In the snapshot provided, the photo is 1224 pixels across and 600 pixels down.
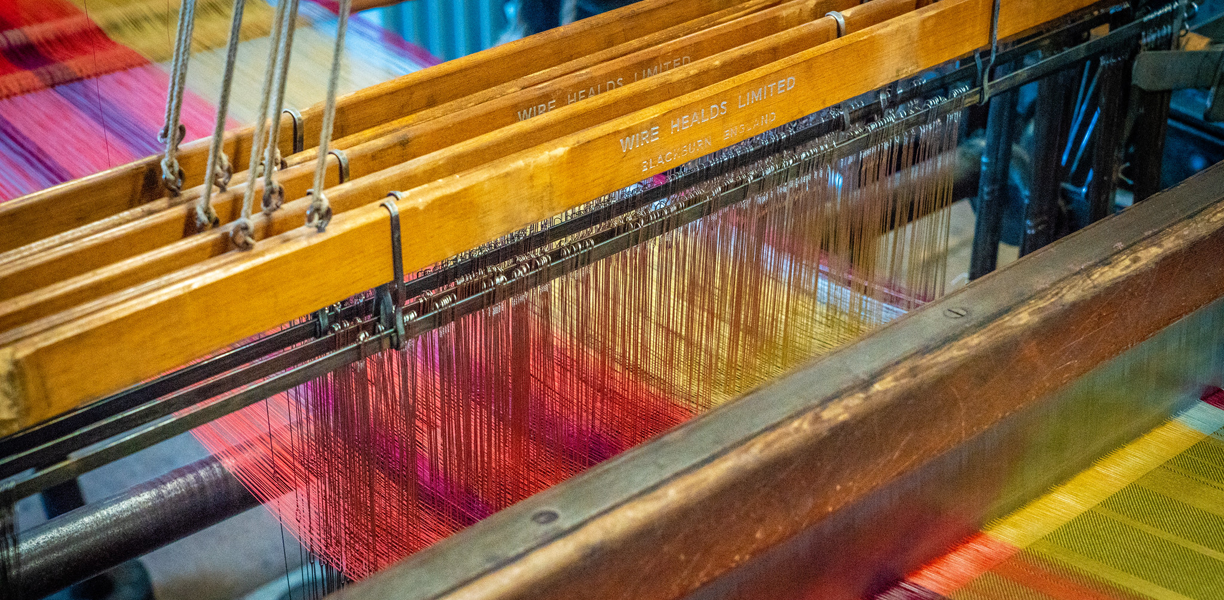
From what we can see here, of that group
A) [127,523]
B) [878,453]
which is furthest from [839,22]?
[127,523]

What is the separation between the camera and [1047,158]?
256cm

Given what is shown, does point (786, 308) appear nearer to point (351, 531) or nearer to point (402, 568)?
point (351, 531)

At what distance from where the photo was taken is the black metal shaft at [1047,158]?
2.44 meters

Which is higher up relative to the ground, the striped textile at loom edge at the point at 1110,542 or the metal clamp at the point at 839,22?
the metal clamp at the point at 839,22

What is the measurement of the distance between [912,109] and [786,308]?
398 millimetres

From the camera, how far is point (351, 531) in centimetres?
156

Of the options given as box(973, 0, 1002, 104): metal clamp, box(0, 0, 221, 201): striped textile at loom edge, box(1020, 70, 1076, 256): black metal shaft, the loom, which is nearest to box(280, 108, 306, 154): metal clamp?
the loom

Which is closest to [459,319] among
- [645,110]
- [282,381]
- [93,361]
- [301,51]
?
[282,381]

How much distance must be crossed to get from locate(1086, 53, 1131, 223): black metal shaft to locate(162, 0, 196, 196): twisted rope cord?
1858 millimetres

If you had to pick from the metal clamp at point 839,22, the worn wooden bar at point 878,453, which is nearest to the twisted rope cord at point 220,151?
the worn wooden bar at point 878,453

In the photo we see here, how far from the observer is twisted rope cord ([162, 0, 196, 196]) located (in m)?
1.17

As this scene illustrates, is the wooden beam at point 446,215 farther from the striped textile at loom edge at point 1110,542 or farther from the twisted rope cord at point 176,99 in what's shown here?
the striped textile at loom edge at point 1110,542

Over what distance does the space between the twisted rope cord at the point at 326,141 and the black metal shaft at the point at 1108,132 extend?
177 cm

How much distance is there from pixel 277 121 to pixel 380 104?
1.33ft
